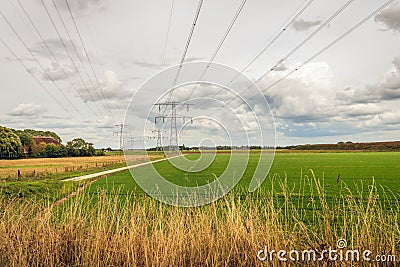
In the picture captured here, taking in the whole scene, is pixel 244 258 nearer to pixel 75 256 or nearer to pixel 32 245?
pixel 75 256

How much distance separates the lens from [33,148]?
103 m

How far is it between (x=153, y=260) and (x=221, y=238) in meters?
1.06

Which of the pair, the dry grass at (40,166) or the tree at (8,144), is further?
the tree at (8,144)

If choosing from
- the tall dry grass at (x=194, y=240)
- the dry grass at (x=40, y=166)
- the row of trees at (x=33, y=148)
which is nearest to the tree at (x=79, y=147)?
the row of trees at (x=33, y=148)

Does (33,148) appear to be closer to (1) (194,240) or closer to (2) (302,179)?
(2) (302,179)

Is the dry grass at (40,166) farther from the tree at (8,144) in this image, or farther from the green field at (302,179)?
the tree at (8,144)

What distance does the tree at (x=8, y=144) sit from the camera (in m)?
81.0

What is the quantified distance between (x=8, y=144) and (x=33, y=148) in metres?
21.4

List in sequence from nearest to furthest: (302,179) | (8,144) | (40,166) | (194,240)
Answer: (194,240) → (302,179) → (40,166) → (8,144)

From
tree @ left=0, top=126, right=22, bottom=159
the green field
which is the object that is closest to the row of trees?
tree @ left=0, top=126, right=22, bottom=159

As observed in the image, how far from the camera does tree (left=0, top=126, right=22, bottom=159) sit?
80956 millimetres

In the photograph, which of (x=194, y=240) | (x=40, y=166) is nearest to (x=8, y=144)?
(x=40, y=166)

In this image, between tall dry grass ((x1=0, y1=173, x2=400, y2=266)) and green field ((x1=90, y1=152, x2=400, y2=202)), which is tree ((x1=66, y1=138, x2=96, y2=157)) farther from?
tall dry grass ((x1=0, y1=173, x2=400, y2=266))

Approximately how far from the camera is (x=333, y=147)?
155m
